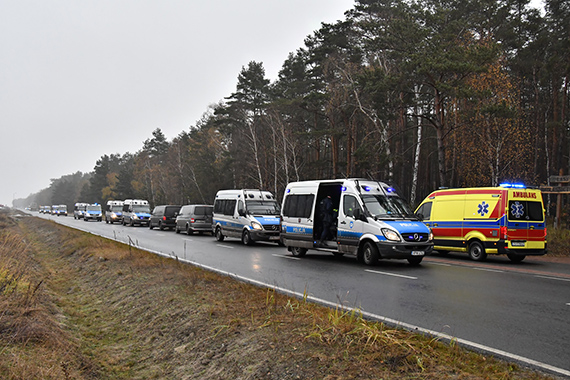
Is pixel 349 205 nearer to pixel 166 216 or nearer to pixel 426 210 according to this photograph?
pixel 426 210

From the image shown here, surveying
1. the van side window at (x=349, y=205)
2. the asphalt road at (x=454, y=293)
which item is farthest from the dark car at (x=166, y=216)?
the van side window at (x=349, y=205)

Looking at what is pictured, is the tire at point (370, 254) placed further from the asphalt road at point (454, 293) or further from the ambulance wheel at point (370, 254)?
the asphalt road at point (454, 293)

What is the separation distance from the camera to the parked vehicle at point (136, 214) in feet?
139

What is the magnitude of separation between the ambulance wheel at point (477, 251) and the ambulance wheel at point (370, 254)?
163 inches

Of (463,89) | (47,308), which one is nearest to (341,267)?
(47,308)

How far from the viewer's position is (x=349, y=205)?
13.7 meters

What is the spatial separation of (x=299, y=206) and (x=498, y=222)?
641 centimetres

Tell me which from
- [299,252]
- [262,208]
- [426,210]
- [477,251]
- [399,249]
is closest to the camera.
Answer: [399,249]

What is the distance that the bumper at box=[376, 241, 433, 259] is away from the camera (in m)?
12.1

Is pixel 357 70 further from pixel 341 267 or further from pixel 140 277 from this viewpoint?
pixel 140 277

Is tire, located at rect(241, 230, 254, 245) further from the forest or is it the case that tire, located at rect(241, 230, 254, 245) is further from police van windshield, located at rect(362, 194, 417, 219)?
the forest

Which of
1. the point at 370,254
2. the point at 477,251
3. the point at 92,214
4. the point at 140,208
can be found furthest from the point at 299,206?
the point at 92,214

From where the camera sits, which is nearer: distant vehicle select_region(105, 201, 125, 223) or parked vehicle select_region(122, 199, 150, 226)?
parked vehicle select_region(122, 199, 150, 226)

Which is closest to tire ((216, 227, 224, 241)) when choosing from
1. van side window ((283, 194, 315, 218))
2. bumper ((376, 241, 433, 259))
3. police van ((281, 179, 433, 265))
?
police van ((281, 179, 433, 265))
